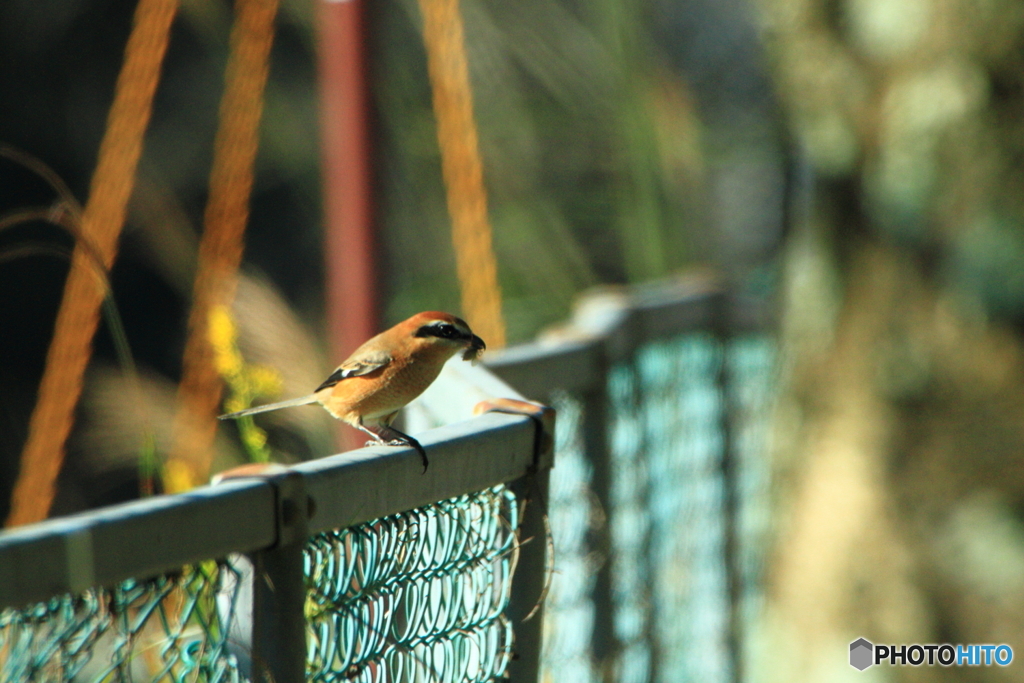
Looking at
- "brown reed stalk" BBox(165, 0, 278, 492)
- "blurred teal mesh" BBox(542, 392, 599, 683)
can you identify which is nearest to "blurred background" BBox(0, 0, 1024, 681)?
"brown reed stalk" BBox(165, 0, 278, 492)

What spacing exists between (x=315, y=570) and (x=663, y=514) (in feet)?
5.52

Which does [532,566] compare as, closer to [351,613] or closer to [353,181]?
[351,613]

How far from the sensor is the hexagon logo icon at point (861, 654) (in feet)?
6.38

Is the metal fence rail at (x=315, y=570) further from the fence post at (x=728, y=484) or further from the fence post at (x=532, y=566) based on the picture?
the fence post at (x=728, y=484)

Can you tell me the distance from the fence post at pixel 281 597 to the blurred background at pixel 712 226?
0.56m

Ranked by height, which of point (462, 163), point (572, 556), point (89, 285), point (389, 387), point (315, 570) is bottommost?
point (315, 570)

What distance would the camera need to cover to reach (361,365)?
1923 millimetres

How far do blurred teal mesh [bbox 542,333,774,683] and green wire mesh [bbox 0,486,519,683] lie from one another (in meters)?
0.58

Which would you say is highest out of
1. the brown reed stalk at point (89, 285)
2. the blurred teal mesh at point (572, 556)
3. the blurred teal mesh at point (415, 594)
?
the brown reed stalk at point (89, 285)

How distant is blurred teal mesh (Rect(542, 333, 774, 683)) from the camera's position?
2.14 metres

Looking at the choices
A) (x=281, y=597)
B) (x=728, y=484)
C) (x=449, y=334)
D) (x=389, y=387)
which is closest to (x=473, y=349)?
(x=449, y=334)

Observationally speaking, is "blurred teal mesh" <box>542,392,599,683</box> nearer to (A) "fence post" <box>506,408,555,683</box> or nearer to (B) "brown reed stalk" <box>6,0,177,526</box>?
(A) "fence post" <box>506,408,555,683</box>

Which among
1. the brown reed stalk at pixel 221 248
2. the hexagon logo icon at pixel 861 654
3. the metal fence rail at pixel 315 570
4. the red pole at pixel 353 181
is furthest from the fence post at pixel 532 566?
the brown reed stalk at pixel 221 248

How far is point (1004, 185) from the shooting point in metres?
1.82
